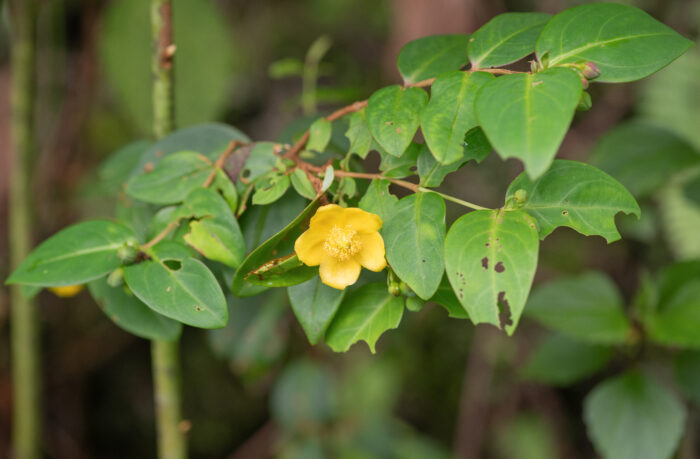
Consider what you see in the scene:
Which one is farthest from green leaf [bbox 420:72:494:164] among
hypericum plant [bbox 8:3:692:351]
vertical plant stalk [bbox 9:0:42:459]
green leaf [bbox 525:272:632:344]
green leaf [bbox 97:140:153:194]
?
vertical plant stalk [bbox 9:0:42:459]

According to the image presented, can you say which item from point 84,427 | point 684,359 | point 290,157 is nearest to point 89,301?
point 84,427

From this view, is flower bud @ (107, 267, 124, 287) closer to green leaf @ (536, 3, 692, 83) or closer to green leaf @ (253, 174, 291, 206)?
green leaf @ (253, 174, 291, 206)

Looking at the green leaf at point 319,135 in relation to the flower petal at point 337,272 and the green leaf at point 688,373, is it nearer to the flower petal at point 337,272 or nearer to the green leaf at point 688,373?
the flower petal at point 337,272

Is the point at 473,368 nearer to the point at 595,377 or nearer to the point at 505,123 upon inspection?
the point at 595,377

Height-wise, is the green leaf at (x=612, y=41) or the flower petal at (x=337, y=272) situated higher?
the green leaf at (x=612, y=41)

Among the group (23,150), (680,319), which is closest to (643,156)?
(680,319)

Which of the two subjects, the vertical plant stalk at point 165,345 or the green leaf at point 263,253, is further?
the vertical plant stalk at point 165,345

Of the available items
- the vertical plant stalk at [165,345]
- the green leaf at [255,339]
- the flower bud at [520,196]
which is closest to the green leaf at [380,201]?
the flower bud at [520,196]
